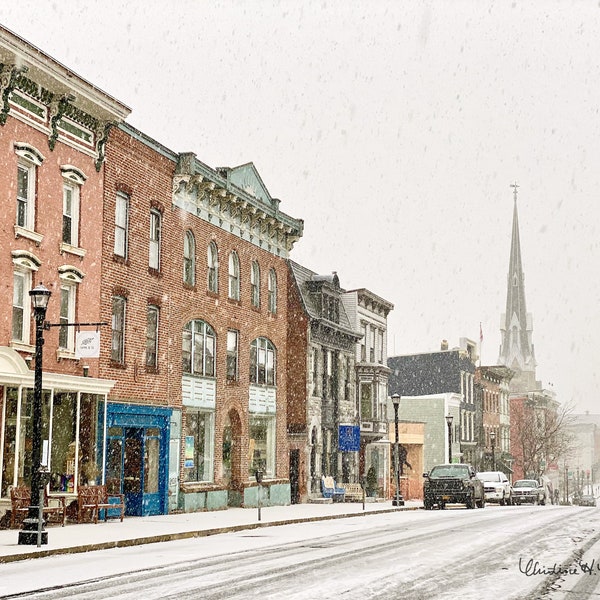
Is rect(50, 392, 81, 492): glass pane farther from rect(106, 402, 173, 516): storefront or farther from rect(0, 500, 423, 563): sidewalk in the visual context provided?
rect(106, 402, 173, 516): storefront

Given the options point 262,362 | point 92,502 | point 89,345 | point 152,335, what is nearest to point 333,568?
point 89,345

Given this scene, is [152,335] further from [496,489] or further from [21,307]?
[496,489]

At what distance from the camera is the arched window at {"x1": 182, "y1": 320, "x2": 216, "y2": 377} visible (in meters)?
32.7

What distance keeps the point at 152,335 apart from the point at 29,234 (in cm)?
728

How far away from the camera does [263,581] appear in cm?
1281

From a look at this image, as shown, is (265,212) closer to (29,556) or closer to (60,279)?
(60,279)

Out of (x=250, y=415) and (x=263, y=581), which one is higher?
(x=250, y=415)

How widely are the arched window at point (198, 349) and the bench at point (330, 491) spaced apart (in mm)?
10712

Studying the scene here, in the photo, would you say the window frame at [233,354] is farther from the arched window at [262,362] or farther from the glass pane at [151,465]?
the glass pane at [151,465]

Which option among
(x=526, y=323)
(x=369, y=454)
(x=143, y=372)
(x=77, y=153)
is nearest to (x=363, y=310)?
(x=369, y=454)

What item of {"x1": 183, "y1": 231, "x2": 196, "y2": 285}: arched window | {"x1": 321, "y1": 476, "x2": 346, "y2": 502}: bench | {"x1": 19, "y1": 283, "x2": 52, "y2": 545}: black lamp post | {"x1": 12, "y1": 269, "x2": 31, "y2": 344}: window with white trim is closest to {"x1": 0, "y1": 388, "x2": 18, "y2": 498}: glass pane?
{"x1": 12, "y1": 269, "x2": 31, "y2": 344}: window with white trim

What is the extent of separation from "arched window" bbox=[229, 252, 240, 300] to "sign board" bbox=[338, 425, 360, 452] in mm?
11351

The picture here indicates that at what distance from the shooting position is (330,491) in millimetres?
42875

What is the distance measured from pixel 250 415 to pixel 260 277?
17.7ft
